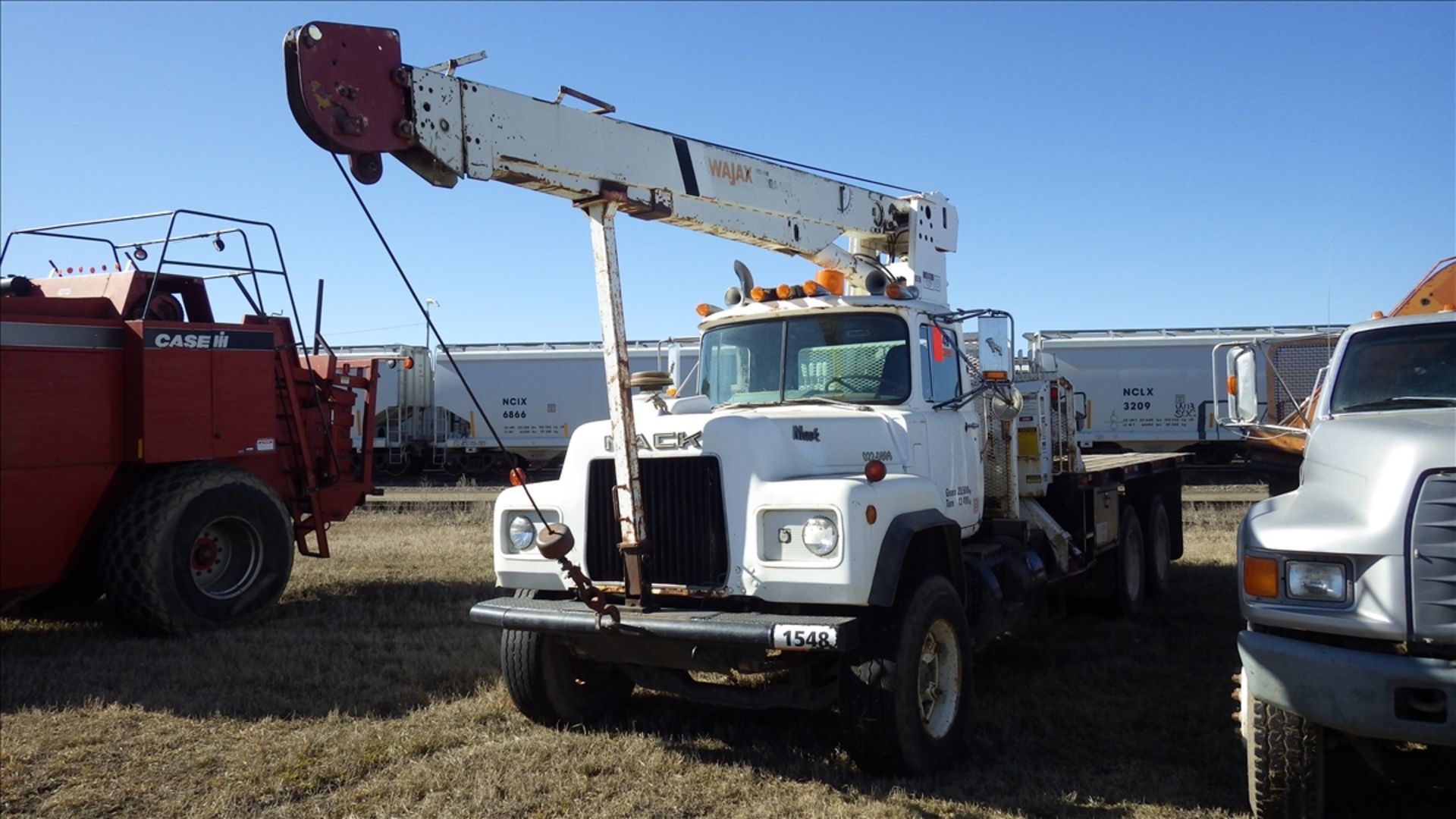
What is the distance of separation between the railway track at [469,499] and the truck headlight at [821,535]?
12.4m

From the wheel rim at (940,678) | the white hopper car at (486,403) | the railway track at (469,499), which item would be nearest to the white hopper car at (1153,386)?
the railway track at (469,499)

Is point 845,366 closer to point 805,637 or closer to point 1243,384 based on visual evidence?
point 805,637

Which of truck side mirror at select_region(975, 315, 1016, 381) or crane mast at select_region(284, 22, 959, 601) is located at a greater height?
crane mast at select_region(284, 22, 959, 601)

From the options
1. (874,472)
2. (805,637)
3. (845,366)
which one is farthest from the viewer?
(845,366)

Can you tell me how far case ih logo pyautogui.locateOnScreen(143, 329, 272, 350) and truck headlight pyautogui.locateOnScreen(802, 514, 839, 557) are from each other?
593 cm

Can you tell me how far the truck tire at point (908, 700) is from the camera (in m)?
4.86

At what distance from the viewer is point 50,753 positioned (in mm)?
5520

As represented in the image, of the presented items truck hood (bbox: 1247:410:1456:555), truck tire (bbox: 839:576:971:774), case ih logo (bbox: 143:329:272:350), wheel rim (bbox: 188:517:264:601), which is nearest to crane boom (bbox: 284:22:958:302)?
truck tire (bbox: 839:576:971:774)

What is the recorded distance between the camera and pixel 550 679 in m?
5.78

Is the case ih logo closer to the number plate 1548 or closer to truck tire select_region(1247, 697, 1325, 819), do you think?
the number plate 1548

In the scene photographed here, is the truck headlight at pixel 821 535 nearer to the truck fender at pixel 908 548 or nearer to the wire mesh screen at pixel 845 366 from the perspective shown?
the truck fender at pixel 908 548

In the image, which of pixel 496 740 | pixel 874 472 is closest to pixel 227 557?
pixel 496 740

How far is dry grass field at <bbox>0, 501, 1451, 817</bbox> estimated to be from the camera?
480cm

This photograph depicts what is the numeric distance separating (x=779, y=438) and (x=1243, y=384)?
2.57 m
